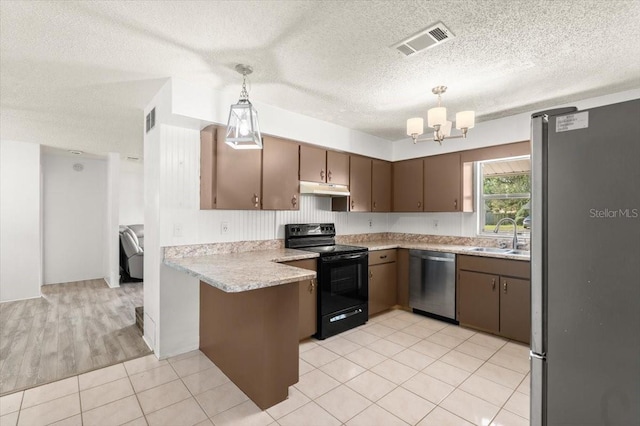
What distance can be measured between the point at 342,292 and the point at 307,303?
47 centimetres

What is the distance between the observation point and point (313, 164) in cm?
366

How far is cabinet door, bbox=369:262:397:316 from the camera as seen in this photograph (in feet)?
12.6

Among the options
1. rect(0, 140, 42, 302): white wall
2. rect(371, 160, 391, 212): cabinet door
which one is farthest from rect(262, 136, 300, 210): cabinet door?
rect(0, 140, 42, 302): white wall

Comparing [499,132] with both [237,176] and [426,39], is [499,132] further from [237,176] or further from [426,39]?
[237,176]

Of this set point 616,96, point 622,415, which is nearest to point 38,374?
point 622,415

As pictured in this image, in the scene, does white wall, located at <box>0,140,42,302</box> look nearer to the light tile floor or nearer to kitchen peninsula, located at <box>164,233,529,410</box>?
the light tile floor

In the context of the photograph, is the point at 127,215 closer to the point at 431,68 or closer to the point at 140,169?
the point at 140,169

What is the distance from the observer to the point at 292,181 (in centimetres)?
344

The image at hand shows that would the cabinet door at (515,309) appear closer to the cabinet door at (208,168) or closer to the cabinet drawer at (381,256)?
the cabinet drawer at (381,256)

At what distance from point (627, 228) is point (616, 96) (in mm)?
2765

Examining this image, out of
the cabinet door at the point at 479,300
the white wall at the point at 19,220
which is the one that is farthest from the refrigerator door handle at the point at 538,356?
the white wall at the point at 19,220

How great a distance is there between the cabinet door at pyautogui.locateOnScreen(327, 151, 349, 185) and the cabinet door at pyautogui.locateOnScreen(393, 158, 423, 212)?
100 cm

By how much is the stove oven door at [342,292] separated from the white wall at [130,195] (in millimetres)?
5703

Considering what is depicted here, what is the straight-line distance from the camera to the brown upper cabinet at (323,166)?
3578mm
